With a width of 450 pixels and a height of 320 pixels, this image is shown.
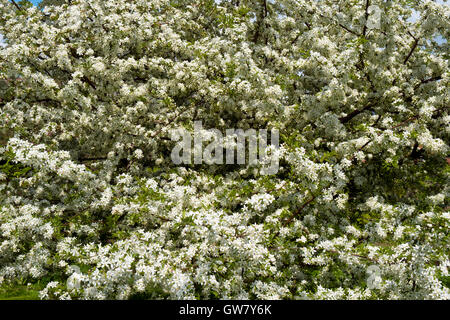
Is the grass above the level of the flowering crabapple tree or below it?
below

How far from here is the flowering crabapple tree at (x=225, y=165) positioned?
538 cm

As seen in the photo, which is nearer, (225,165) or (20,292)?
(20,292)

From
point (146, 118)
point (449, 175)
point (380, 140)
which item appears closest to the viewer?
point (380, 140)

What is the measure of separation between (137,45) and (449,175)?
10.2 m

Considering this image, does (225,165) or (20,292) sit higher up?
(225,165)

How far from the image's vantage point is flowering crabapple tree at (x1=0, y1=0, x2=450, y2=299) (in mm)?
5379

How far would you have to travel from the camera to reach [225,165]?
29.7 ft

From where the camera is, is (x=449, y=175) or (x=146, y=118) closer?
(x=449, y=175)

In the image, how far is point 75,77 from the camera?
823cm

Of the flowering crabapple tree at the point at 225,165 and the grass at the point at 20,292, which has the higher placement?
the flowering crabapple tree at the point at 225,165

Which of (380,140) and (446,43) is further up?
(446,43)
